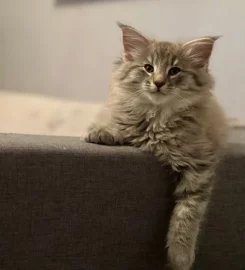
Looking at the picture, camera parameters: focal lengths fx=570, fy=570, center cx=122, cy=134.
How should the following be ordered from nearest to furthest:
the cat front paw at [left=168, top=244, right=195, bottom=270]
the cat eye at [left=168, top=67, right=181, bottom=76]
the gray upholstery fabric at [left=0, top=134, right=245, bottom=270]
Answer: the gray upholstery fabric at [left=0, top=134, right=245, bottom=270]
the cat front paw at [left=168, top=244, right=195, bottom=270]
the cat eye at [left=168, top=67, right=181, bottom=76]

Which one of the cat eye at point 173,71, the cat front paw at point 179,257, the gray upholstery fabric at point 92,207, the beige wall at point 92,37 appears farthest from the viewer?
the beige wall at point 92,37

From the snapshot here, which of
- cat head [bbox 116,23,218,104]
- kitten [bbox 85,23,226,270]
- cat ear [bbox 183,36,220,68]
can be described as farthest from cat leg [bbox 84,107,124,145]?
cat ear [bbox 183,36,220,68]

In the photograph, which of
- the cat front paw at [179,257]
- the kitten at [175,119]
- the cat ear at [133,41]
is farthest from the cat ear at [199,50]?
the cat front paw at [179,257]

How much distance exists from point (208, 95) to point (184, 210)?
324 mm

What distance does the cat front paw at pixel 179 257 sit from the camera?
51.5 inches

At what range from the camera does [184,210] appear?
52.2 inches

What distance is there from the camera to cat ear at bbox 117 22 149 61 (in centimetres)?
145

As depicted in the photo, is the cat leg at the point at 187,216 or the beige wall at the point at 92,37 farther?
the beige wall at the point at 92,37

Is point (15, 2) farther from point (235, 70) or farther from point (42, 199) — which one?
point (42, 199)

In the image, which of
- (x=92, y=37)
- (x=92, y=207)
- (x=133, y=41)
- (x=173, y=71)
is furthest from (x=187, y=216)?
(x=92, y=37)

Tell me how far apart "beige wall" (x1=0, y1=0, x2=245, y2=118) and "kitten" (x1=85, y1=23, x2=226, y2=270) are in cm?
50

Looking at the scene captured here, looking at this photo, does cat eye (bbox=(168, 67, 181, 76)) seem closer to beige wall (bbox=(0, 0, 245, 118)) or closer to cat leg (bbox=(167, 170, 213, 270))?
cat leg (bbox=(167, 170, 213, 270))

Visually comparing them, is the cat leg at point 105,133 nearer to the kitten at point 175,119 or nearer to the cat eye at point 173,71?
the kitten at point 175,119

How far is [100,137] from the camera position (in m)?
1.35
